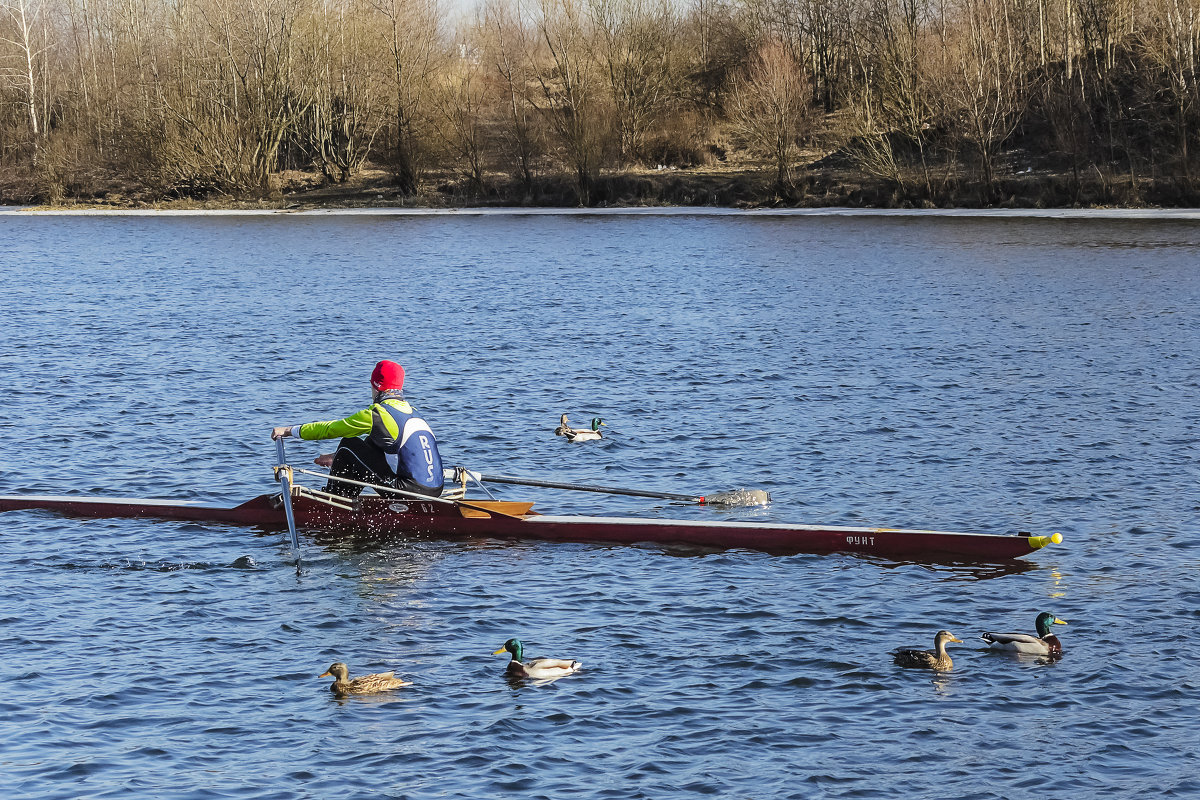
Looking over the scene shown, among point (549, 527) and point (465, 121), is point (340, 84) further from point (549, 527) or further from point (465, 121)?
point (549, 527)

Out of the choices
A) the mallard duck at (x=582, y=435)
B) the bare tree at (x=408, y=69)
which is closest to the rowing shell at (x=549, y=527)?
the mallard duck at (x=582, y=435)

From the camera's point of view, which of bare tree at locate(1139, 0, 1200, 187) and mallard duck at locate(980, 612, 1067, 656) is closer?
mallard duck at locate(980, 612, 1067, 656)

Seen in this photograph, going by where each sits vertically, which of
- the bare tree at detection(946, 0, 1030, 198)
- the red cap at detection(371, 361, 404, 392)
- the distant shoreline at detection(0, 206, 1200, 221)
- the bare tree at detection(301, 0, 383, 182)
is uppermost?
the bare tree at detection(301, 0, 383, 182)

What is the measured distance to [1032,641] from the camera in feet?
34.6

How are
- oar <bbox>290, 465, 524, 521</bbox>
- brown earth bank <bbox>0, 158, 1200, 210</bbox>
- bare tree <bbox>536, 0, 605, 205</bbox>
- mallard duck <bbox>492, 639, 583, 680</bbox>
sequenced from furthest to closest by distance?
bare tree <bbox>536, 0, 605, 205</bbox> → brown earth bank <bbox>0, 158, 1200, 210</bbox> → oar <bbox>290, 465, 524, 521</bbox> → mallard duck <bbox>492, 639, 583, 680</bbox>

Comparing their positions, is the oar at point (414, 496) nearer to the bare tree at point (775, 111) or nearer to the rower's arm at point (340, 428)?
the rower's arm at point (340, 428)

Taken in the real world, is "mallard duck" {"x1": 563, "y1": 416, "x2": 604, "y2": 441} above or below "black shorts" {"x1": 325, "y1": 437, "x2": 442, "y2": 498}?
below

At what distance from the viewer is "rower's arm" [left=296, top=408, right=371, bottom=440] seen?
1340 centimetres

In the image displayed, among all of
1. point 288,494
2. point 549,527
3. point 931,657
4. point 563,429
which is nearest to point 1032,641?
point 931,657

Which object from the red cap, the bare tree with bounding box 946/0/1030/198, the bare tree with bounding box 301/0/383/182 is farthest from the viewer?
the bare tree with bounding box 301/0/383/182

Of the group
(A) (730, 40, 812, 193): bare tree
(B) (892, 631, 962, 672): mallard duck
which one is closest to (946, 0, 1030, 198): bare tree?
(A) (730, 40, 812, 193): bare tree

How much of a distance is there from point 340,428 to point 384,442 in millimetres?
486

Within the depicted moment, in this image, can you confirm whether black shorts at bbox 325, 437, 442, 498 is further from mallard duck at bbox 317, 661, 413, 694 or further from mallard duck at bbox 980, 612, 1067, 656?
mallard duck at bbox 980, 612, 1067, 656

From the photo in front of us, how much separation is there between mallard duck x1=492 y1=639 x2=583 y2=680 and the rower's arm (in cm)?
409
